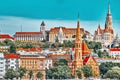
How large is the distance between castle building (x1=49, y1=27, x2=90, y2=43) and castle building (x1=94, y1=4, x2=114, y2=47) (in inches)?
72.0

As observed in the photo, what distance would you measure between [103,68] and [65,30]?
30178mm

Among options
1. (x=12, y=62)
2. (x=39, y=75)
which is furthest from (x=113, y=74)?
(x=12, y=62)

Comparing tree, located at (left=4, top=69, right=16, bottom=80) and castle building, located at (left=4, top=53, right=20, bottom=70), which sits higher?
castle building, located at (left=4, top=53, right=20, bottom=70)

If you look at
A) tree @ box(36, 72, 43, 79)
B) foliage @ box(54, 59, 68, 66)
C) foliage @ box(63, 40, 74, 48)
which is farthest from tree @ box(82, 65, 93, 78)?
foliage @ box(63, 40, 74, 48)

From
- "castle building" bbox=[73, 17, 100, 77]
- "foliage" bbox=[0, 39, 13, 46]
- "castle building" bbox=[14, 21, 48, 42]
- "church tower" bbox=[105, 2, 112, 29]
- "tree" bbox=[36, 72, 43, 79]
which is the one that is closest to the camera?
"tree" bbox=[36, 72, 43, 79]

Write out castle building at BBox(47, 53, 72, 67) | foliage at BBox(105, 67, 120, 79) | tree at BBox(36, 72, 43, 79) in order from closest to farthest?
1. foliage at BBox(105, 67, 120, 79)
2. tree at BBox(36, 72, 43, 79)
3. castle building at BBox(47, 53, 72, 67)

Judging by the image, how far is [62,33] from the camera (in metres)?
84.9

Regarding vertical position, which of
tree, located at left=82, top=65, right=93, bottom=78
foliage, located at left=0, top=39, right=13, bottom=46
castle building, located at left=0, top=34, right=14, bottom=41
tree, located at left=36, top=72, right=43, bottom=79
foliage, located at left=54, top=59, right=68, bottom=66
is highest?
castle building, located at left=0, top=34, right=14, bottom=41

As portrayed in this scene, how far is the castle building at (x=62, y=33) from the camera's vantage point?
8281 cm

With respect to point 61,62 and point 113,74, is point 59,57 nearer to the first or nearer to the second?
point 61,62

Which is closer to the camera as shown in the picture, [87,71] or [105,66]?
[87,71]

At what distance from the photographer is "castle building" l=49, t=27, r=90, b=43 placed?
272 feet

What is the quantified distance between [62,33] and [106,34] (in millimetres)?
5433

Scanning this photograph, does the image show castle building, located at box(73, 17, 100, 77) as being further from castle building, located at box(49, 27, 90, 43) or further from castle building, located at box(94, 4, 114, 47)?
castle building, located at box(94, 4, 114, 47)
